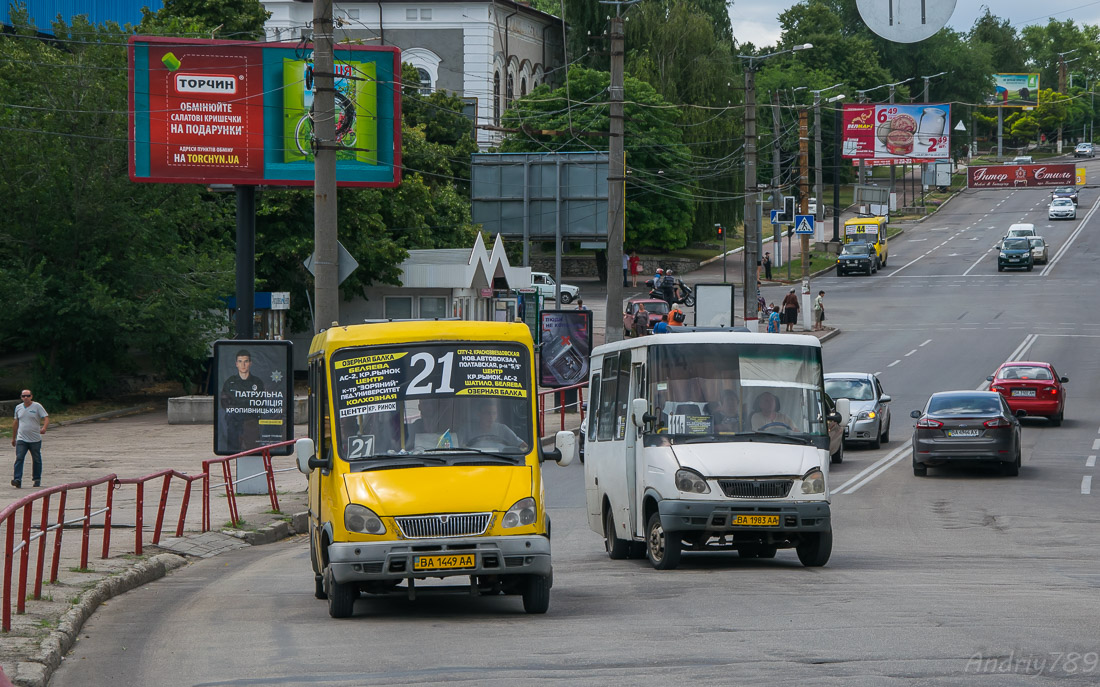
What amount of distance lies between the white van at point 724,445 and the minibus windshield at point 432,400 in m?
2.71

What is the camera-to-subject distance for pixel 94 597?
11953mm

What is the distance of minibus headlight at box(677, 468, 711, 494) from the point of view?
13.8 meters

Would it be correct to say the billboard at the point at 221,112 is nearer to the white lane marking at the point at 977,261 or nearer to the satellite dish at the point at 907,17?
the satellite dish at the point at 907,17

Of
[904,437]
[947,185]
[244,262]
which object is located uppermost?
[947,185]

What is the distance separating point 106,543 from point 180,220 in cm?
2565

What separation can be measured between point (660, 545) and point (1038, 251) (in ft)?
228

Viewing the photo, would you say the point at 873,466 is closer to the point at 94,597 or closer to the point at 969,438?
the point at 969,438

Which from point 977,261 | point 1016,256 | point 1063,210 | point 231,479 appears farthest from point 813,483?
point 1063,210

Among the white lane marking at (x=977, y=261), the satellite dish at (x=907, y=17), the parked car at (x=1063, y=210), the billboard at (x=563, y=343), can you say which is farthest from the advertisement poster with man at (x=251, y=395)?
the parked car at (x=1063, y=210)

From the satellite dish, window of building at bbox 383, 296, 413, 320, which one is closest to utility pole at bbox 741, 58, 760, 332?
window of building at bbox 383, 296, 413, 320

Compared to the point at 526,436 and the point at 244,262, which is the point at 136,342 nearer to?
the point at 244,262

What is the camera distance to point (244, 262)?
90.7ft

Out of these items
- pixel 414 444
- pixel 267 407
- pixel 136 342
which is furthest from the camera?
pixel 136 342

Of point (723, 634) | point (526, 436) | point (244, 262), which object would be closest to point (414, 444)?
point (526, 436)
